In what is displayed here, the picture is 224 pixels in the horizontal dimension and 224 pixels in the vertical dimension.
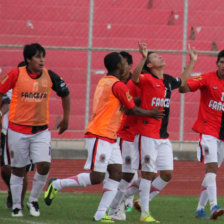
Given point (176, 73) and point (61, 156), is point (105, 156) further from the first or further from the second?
point (176, 73)

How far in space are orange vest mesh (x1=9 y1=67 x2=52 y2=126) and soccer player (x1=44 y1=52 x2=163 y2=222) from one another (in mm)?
697

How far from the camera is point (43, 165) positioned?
9156mm

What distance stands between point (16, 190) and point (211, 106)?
103 inches

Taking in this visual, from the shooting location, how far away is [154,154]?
30.0 feet

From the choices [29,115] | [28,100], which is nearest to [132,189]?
[29,115]

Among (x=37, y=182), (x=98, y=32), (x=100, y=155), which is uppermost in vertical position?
(x=98, y=32)

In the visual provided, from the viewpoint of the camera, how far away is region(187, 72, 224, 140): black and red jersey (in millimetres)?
9805

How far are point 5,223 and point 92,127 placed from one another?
4.63 ft

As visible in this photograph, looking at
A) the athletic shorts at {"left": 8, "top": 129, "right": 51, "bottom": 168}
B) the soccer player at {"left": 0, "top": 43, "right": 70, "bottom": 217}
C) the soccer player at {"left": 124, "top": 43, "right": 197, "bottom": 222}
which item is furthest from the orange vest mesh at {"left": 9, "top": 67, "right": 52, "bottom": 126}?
the soccer player at {"left": 124, "top": 43, "right": 197, "bottom": 222}

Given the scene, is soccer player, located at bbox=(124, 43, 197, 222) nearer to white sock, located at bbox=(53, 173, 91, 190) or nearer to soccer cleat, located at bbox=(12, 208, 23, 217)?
white sock, located at bbox=(53, 173, 91, 190)

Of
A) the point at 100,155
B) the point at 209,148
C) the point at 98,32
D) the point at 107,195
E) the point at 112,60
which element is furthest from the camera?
the point at 98,32

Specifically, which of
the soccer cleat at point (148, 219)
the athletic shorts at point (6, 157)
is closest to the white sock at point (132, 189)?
the soccer cleat at point (148, 219)

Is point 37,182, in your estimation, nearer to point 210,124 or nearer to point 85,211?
point 85,211

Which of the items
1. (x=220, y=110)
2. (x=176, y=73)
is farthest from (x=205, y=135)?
(x=176, y=73)
